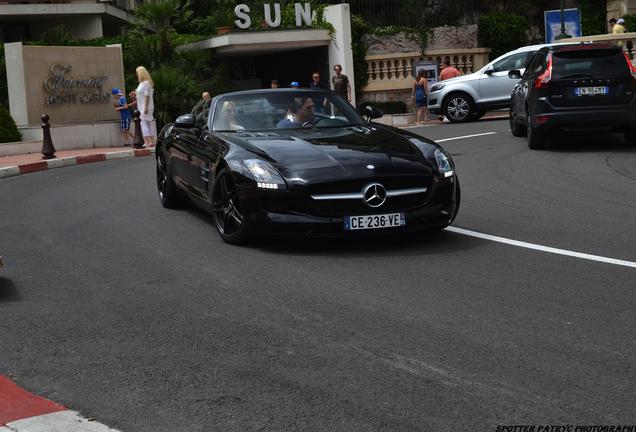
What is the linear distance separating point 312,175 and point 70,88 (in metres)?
20.9

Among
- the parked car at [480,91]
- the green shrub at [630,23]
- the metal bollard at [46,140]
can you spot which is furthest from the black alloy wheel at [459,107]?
the metal bollard at [46,140]

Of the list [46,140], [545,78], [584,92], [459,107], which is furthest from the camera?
[459,107]

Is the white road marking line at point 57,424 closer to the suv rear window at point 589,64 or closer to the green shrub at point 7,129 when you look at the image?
the suv rear window at point 589,64

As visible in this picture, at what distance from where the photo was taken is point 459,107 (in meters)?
27.7

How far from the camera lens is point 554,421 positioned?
4477 millimetres

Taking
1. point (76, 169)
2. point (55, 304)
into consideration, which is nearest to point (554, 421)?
point (55, 304)

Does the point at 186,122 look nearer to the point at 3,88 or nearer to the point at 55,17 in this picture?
the point at 3,88

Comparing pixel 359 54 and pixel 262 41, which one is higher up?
pixel 262 41

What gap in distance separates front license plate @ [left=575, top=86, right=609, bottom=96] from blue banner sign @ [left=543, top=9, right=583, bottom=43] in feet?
53.9

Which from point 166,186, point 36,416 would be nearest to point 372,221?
point 166,186

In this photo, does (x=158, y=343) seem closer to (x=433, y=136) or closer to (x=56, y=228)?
(x=56, y=228)

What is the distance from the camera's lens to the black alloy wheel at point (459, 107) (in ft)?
90.4

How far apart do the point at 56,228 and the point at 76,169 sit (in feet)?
32.3

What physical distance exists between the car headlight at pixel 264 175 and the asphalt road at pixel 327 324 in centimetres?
59
